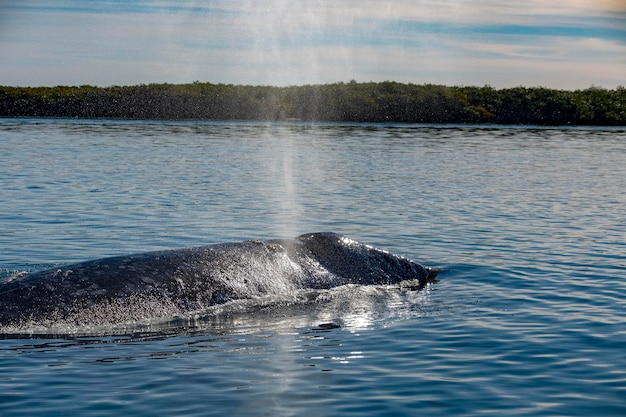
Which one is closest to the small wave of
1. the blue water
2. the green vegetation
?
the blue water

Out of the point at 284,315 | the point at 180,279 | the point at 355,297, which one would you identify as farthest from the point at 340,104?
the point at 180,279

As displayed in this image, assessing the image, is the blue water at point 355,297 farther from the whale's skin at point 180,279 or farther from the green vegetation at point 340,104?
the green vegetation at point 340,104

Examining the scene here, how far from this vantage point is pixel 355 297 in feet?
48.9

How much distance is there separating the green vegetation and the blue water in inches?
2221

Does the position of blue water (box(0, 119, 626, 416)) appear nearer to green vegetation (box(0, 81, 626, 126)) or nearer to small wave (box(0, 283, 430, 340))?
small wave (box(0, 283, 430, 340))

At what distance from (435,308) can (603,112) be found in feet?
290

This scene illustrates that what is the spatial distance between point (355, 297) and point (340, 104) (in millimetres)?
87953

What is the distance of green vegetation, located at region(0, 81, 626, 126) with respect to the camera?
99.7m

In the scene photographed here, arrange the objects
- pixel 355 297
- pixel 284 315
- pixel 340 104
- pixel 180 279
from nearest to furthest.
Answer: pixel 180 279 → pixel 284 315 → pixel 355 297 → pixel 340 104

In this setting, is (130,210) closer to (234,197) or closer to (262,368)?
(234,197)

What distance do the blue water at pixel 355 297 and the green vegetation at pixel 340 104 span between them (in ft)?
185

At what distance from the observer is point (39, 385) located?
1017 centimetres

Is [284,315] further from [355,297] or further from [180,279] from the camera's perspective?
[355,297]

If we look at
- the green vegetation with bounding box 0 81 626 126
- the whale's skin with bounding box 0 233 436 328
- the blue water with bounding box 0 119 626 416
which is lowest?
the blue water with bounding box 0 119 626 416
